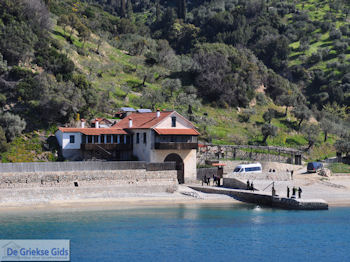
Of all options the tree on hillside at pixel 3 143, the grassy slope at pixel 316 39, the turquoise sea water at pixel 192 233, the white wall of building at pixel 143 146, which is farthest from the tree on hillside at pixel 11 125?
the grassy slope at pixel 316 39

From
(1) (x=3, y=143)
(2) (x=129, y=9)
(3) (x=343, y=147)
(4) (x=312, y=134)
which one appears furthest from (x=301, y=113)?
(2) (x=129, y=9)

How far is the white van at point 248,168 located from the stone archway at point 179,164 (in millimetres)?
6487

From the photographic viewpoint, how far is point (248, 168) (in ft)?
201

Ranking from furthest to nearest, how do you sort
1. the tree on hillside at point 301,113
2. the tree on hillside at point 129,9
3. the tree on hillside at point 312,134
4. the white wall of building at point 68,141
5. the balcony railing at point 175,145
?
the tree on hillside at point 129,9
the tree on hillside at point 301,113
the tree on hillside at point 312,134
the white wall of building at point 68,141
the balcony railing at point 175,145

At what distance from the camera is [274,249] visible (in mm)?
35219

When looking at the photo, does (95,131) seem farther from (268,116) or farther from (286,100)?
(286,100)

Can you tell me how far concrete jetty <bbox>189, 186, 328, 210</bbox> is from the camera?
49.6 meters

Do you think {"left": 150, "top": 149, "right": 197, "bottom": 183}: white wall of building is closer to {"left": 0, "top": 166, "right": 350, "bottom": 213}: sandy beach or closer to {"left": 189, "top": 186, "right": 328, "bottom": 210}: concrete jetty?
{"left": 0, "top": 166, "right": 350, "bottom": 213}: sandy beach

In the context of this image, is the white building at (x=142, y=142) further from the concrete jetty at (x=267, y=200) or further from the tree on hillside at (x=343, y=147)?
the tree on hillside at (x=343, y=147)

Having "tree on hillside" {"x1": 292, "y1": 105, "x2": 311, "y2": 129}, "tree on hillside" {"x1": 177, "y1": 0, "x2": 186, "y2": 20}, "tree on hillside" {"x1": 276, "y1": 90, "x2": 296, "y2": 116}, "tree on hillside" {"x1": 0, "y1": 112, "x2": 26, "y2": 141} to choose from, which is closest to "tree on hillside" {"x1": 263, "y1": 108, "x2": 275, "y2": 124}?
"tree on hillside" {"x1": 292, "y1": 105, "x2": 311, "y2": 129}

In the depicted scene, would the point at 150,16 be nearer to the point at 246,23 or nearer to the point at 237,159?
the point at 246,23

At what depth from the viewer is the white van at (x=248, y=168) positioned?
61.2 metres

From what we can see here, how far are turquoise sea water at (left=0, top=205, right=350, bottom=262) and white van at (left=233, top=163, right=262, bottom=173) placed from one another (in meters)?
12.6

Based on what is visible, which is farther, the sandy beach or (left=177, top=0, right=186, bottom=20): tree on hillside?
(left=177, top=0, right=186, bottom=20): tree on hillside
